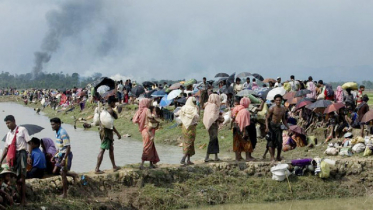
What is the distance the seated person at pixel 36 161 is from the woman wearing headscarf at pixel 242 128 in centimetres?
419

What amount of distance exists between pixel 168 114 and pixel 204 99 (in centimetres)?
253

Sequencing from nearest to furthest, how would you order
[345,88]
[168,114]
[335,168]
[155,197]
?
1. [155,197]
2. [335,168]
3. [345,88]
4. [168,114]

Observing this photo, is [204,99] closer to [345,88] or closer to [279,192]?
[345,88]

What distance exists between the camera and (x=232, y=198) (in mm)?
9836

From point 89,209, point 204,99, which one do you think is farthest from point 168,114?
point 89,209

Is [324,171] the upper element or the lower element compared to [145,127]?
lower

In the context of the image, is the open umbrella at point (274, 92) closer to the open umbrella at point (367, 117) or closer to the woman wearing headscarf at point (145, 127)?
the open umbrella at point (367, 117)

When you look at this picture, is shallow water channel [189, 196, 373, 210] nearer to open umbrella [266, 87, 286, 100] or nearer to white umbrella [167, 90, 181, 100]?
open umbrella [266, 87, 286, 100]

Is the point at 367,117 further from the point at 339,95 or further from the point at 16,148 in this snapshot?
the point at 16,148

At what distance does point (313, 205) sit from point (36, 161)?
5.35m

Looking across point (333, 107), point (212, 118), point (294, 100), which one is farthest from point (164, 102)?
point (212, 118)

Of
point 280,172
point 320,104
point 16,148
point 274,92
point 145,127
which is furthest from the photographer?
point 274,92

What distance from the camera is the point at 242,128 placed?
10.7 metres

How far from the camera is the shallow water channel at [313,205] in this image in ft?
31.3
